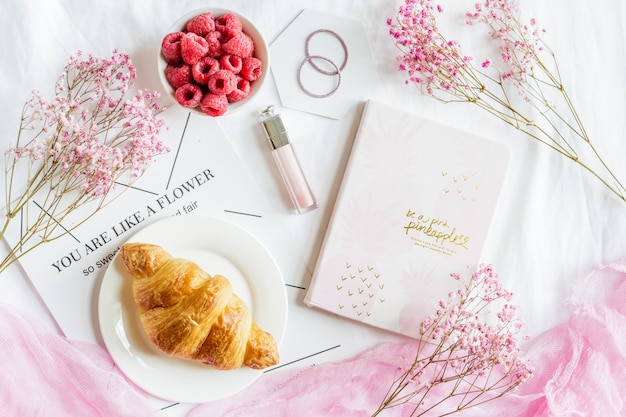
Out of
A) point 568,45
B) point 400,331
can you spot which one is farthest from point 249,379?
point 568,45

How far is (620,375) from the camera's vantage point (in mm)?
1111

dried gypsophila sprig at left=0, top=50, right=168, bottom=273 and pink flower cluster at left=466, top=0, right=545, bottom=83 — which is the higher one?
dried gypsophila sprig at left=0, top=50, right=168, bottom=273

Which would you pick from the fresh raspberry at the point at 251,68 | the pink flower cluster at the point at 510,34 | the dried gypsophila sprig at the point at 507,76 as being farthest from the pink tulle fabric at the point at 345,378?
the fresh raspberry at the point at 251,68

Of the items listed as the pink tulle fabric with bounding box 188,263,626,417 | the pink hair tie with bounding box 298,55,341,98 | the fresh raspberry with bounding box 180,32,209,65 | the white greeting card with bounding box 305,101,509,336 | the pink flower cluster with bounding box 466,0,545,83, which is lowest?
the pink tulle fabric with bounding box 188,263,626,417

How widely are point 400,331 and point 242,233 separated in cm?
33

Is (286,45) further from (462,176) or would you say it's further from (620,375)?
(620,375)

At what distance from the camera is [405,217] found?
1.12 meters

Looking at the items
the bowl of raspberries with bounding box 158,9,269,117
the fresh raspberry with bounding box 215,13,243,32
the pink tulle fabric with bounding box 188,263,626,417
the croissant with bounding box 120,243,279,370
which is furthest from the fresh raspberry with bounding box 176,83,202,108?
the pink tulle fabric with bounding box 188,263,626,417

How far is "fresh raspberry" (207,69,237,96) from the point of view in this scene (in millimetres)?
979

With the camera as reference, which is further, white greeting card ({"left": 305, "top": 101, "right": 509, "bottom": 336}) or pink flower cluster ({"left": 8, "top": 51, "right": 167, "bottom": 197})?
white greeting card ({"left": 305, "top": 101, "right": 509, "bottom": 336})

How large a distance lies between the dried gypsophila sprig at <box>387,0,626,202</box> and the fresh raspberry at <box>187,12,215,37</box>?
315mm

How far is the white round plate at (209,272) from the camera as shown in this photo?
1040 millimetres

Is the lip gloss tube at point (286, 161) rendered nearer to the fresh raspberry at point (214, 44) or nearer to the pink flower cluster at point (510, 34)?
the fresh raspberry at point (214, 44)

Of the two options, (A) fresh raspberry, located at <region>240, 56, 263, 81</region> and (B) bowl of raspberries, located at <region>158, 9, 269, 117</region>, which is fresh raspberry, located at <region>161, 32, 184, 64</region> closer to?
(B) bowl of raspberries, located at <region>158, 9, 269, 117</region>
